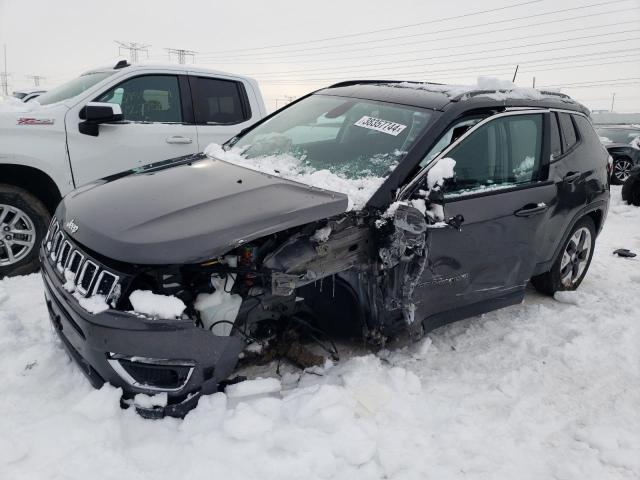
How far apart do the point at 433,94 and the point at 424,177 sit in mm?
858

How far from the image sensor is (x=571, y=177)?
13.0 feet

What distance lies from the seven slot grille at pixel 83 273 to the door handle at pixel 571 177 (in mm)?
3324

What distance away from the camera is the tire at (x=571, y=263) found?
14.2 feet

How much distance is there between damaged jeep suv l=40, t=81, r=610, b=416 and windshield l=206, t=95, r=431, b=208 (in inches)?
0.6

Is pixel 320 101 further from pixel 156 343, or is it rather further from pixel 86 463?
pixel 86 463

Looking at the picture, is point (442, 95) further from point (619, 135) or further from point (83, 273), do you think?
point (619, 135)

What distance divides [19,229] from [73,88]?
1.57 m

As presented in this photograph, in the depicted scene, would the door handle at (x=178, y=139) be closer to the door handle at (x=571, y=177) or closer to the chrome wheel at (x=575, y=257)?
the door handle at (x=571, y=177)

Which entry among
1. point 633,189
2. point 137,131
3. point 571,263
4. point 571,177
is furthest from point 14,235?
point 633,189

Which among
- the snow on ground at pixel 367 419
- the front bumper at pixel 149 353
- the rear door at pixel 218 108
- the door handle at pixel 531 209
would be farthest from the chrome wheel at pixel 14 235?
the door handle at pixel 531 209

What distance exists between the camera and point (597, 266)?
5.44 meters

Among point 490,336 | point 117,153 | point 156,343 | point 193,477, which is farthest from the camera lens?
point 117,153

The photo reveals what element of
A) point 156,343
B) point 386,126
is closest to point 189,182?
point 156,343

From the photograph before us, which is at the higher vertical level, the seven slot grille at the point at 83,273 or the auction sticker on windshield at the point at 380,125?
the auction sticker on windshield at the point at 380,125
